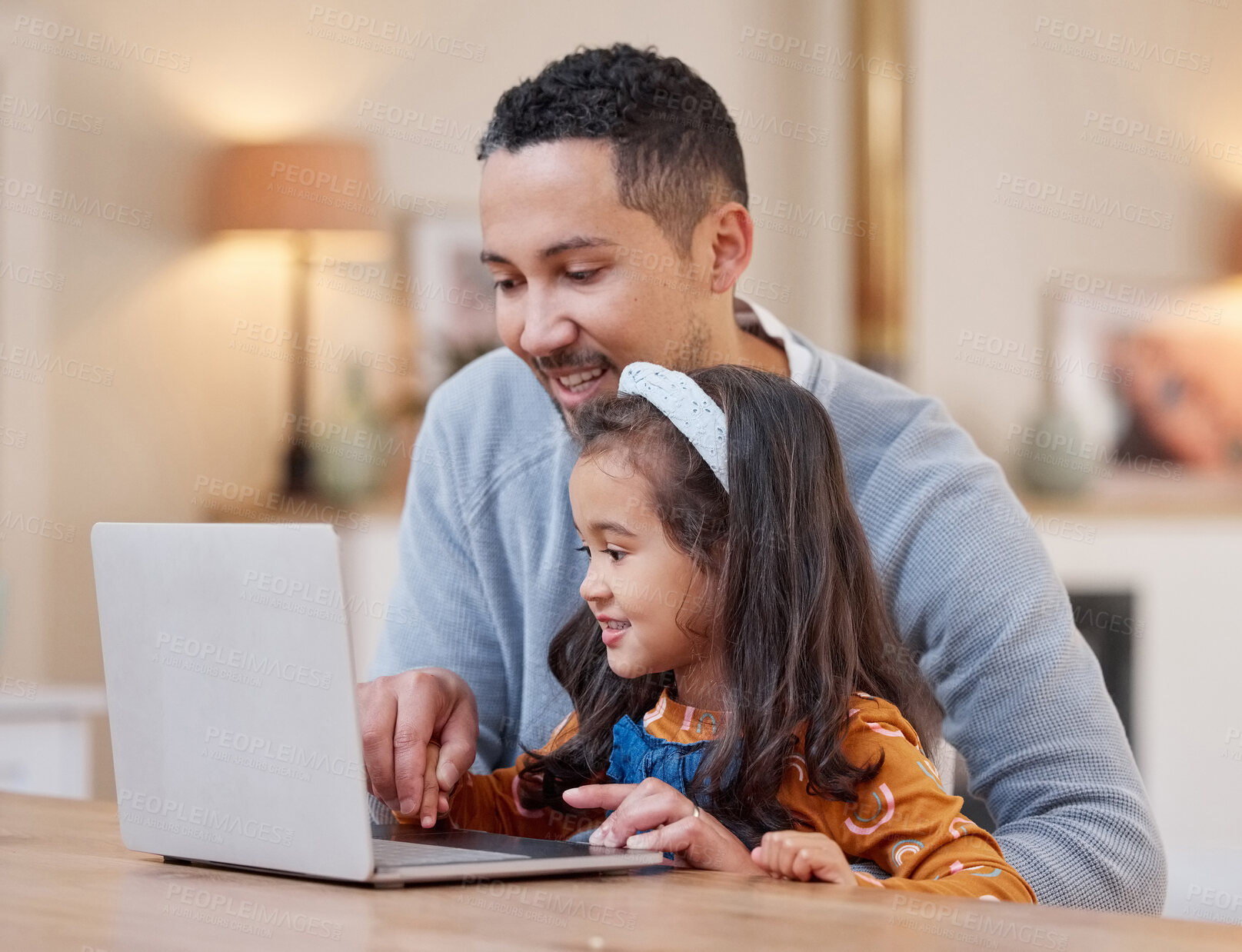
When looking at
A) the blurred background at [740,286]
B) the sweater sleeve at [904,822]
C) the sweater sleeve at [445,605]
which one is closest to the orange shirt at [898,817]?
the sweater sleeve at [904,822]

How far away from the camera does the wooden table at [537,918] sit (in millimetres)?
802

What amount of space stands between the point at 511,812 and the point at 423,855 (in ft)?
1.44

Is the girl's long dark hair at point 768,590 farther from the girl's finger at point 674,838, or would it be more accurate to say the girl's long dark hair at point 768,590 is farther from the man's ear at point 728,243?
the man's ear at point 728,243

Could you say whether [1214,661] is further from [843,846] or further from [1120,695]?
[843,846]

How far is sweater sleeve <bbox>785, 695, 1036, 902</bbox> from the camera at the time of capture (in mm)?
1081

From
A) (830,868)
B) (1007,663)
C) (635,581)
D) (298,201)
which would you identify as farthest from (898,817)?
(298,201)

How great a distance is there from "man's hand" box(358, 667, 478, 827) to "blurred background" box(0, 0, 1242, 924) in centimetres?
204

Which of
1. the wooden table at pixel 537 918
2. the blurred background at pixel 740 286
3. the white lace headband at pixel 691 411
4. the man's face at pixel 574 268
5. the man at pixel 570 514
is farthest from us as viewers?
the blurred background at pixel 740 286

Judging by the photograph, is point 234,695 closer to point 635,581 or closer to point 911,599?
point 635,581

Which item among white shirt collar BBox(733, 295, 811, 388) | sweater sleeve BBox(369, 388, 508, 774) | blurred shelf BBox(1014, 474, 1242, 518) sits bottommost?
blurred shelf BBox(1014, 474, 1242, 518)

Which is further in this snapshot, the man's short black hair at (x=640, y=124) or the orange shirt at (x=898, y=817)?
the man's short black hair at (x=640, y=124)

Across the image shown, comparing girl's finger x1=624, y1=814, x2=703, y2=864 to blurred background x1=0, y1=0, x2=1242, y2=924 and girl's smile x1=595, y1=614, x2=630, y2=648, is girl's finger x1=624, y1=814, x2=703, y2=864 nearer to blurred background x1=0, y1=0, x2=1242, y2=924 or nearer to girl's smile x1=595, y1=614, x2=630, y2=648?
girl's smile x1=595, y1=614, x2=630, y2=648

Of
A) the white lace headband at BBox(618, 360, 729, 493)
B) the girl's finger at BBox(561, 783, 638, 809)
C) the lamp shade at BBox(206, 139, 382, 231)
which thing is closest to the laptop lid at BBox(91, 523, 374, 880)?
the girl's finger at BBox(561, 783, 638, 809)

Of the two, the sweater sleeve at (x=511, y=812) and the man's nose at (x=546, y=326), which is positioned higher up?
the man's nose at (x=546, y=326)
